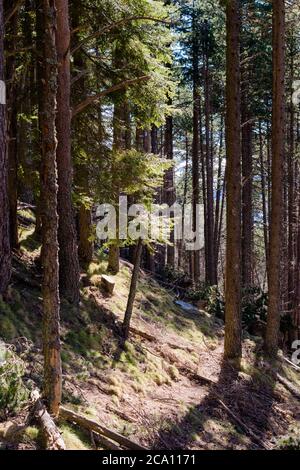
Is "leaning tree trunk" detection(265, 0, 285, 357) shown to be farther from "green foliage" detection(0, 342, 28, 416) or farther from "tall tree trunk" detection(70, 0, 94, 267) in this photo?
"green foliage" detection(0, 342, 28, 416)

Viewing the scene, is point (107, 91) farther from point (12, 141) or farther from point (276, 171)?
point (276, 171)

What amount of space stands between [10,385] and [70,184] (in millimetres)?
5234

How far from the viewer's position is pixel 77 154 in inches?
432

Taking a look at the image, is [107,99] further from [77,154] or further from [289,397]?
[289,397]

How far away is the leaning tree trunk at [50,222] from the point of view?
18.7 feet

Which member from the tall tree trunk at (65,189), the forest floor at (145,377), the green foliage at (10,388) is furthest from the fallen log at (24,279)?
the green foliage at (10,388)

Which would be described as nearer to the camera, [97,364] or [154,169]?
[97,364]

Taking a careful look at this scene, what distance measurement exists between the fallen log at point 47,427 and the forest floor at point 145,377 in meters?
0.14

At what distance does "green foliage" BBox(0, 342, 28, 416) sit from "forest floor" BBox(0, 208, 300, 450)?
108mm

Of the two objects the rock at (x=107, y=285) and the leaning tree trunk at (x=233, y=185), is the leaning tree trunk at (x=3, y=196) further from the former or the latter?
the leaning tree trunk at (x=233, y=185)

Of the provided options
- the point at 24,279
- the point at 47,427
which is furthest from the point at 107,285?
the point at 47,427

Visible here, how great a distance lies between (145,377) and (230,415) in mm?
1692

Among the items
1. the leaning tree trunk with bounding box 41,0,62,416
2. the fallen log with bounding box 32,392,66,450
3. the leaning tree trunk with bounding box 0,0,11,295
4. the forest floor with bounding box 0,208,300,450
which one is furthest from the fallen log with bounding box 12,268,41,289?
the fallen log with bounding box 32,392,66,450
